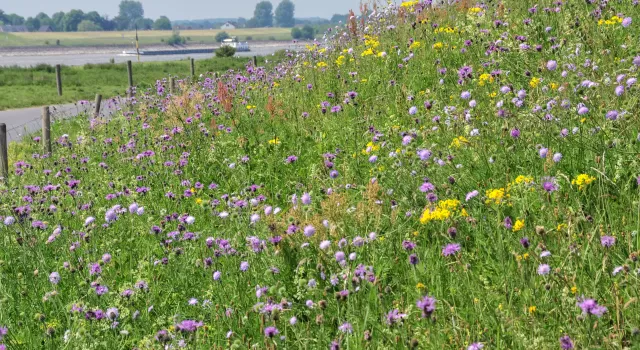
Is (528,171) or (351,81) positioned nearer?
(528,171)

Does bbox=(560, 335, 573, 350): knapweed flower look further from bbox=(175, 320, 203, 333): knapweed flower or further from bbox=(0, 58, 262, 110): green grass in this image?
bbox=(0, 58, 262, 110): green grass

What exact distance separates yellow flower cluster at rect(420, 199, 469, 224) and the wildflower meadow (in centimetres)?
2

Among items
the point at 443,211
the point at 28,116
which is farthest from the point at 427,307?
the point at 28,116

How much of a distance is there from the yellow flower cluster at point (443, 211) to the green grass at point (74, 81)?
64.4 feet

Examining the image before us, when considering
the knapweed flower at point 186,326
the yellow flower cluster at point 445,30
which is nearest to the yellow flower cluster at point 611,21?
the yellow flower cluster at point 445,30

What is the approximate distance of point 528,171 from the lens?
4.12 m

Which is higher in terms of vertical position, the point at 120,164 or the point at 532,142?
the point at 532,142

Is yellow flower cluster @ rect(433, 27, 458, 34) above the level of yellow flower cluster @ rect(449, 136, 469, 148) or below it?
above

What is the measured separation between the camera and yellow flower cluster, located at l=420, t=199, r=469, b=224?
10.7 ft

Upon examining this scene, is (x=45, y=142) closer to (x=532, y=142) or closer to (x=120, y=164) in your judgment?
(x=120, y=164)

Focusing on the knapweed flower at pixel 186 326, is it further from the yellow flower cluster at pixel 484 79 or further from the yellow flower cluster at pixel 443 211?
the yellow flower cluster at pixel 484 79

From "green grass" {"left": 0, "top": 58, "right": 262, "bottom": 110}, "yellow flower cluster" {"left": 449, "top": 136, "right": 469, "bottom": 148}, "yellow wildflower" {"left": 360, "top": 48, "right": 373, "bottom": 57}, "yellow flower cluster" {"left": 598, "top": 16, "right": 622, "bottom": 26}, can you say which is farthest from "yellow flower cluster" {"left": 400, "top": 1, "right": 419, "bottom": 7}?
"green grass" {"left": 0, "top": 58, "right": 262, "bottom": 110}

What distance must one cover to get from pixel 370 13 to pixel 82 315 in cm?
845

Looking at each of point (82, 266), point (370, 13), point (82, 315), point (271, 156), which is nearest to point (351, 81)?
point (271, 156)
